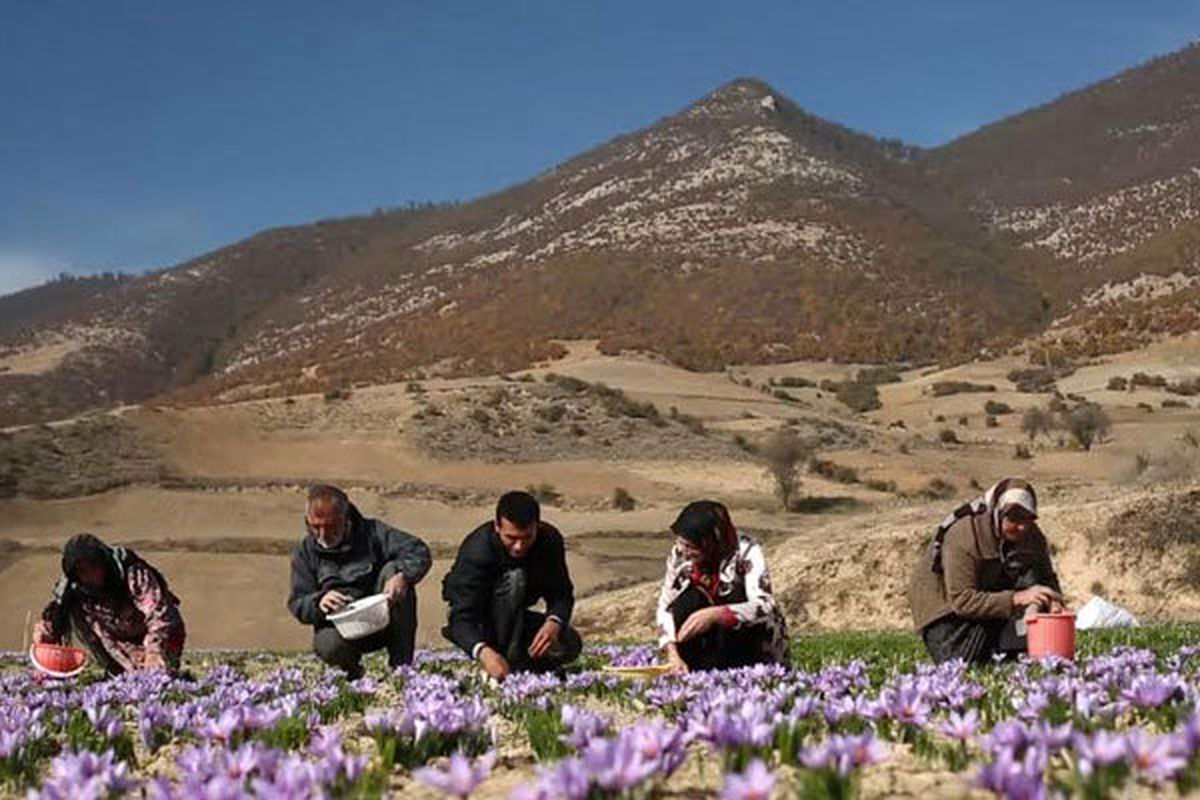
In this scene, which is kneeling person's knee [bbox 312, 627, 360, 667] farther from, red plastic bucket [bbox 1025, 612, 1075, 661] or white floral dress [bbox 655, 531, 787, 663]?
red plastic bucket [bbox 1025, 612, 1075, 661]

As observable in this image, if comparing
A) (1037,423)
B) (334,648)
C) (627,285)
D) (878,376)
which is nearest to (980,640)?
(334,648)

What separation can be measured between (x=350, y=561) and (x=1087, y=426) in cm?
5440

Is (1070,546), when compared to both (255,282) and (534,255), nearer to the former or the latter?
(534,255)

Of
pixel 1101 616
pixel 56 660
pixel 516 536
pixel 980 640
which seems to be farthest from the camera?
pixel 1101 616

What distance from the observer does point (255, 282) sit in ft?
621

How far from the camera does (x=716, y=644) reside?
7.88 meters

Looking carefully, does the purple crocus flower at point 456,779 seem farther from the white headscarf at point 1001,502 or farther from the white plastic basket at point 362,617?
the white plastic basket at point 362,617

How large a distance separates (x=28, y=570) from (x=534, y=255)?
109 meters

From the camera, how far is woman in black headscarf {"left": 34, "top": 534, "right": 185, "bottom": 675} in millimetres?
9219

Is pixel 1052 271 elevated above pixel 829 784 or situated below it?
above

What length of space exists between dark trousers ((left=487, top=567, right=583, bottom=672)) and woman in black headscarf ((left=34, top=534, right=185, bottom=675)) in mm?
2391

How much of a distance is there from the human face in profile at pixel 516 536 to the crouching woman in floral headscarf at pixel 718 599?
0.88 metres

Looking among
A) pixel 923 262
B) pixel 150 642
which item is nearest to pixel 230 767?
pixel 150 642

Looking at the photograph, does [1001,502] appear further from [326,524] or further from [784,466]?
[784,466]
